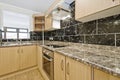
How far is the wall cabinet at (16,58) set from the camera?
2.20 meters

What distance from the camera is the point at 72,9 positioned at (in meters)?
2.14

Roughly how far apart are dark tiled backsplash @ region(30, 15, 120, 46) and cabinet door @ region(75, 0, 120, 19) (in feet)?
1.08

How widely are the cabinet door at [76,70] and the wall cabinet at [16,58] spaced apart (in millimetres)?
1750

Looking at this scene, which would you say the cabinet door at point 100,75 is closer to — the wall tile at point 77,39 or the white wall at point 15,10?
the wall tile at point 77,39

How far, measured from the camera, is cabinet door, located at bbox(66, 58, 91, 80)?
32.0 inches

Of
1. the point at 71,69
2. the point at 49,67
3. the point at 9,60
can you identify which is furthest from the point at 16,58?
the point at 71,69

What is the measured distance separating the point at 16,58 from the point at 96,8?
2.21 meters

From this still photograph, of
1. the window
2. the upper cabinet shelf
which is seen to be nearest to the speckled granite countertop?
the upper cabinet shelf

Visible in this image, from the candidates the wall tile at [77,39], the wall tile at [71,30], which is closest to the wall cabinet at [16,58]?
the wall tile at [71,30]

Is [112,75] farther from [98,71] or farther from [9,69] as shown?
[9,69]

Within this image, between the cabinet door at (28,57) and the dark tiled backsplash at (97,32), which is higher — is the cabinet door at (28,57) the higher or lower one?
the lower one

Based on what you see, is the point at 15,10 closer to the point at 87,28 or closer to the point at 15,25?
the point at 15,25

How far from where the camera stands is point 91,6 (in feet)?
3.67

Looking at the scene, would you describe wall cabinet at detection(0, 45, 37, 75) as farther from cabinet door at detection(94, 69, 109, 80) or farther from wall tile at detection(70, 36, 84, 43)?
cabinet door at detection(94, 69, 109, 80)
